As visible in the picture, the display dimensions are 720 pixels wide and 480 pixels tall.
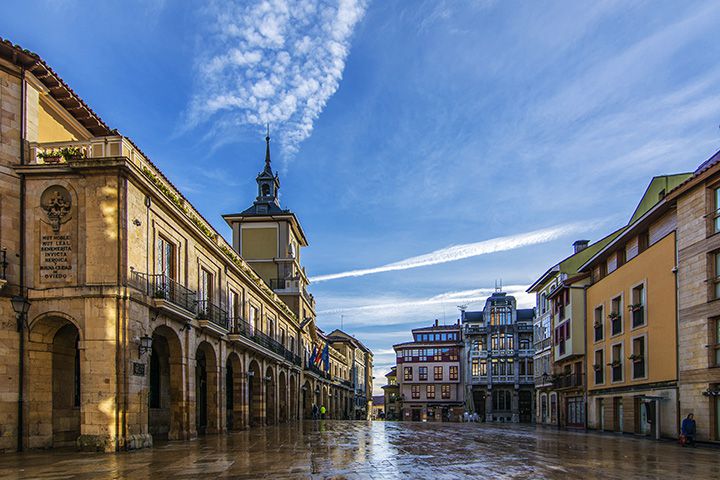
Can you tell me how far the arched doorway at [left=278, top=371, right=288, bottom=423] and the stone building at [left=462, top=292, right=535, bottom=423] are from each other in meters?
37.8

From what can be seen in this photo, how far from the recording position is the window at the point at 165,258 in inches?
888

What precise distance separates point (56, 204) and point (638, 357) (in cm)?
2542

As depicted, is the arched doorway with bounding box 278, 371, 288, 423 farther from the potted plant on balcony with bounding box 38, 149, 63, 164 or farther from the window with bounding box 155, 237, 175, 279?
the potted plant on balcony with bounding box 38, 149, 63, 164

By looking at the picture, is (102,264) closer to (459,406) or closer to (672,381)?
(672,381)

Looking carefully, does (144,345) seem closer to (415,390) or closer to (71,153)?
(71,153)

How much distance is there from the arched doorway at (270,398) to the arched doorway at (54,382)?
865 inches

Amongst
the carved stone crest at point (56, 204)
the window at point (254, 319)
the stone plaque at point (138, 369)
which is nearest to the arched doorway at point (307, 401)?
the window at point (254, 319)

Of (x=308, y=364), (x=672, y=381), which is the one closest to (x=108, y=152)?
(x=672, y=381)

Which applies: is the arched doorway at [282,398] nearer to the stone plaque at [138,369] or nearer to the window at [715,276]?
Result: the stone plaque at [138,369]

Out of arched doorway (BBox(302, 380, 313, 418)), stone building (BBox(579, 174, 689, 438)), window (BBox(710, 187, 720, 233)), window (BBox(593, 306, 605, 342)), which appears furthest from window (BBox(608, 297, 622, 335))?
arched doorway (BBox(302, 380, 313, 418))

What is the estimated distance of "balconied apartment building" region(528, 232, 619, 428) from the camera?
40.9 meters

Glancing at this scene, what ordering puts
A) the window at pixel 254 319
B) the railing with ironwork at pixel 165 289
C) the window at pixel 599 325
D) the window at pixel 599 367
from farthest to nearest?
the window at pixel 254 319 < the window at pixel 599 325 < the window at pixel 599 367 < the railing with ironwork at pixel 165 289

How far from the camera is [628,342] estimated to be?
32531 millimetres

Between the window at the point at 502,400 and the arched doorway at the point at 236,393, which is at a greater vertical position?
the arched doorway at the point at 236,393
